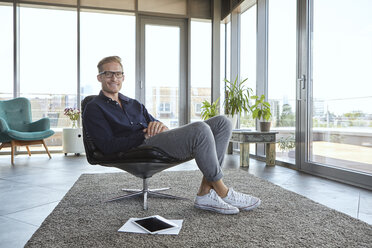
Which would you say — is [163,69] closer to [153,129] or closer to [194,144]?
[153,129]

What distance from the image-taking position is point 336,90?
292 cm

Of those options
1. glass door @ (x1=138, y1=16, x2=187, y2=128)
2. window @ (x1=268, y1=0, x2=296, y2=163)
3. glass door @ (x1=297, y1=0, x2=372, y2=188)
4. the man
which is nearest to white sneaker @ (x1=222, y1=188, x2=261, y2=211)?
the man

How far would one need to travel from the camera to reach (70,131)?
4820 millimetres

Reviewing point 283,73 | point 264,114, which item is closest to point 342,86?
point 283,73

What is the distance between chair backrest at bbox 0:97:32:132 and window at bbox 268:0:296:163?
3708mm

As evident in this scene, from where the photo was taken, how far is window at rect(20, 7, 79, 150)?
16.8 feet

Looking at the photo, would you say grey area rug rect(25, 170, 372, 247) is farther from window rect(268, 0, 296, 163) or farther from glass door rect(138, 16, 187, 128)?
glass door rect(138, 16, 187, 128)

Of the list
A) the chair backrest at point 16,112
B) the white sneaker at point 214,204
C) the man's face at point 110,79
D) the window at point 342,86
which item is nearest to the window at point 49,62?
the chair backrest at point 16,112

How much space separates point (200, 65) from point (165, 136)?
4.22m

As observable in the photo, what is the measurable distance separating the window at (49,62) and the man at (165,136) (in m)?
3.64

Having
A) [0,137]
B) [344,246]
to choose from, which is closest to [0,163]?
[0,137]

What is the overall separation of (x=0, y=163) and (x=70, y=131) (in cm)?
109

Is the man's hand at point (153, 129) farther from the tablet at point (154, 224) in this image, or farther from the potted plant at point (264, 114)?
the potted plant at point (264, 114)

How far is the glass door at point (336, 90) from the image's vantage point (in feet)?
8.56
